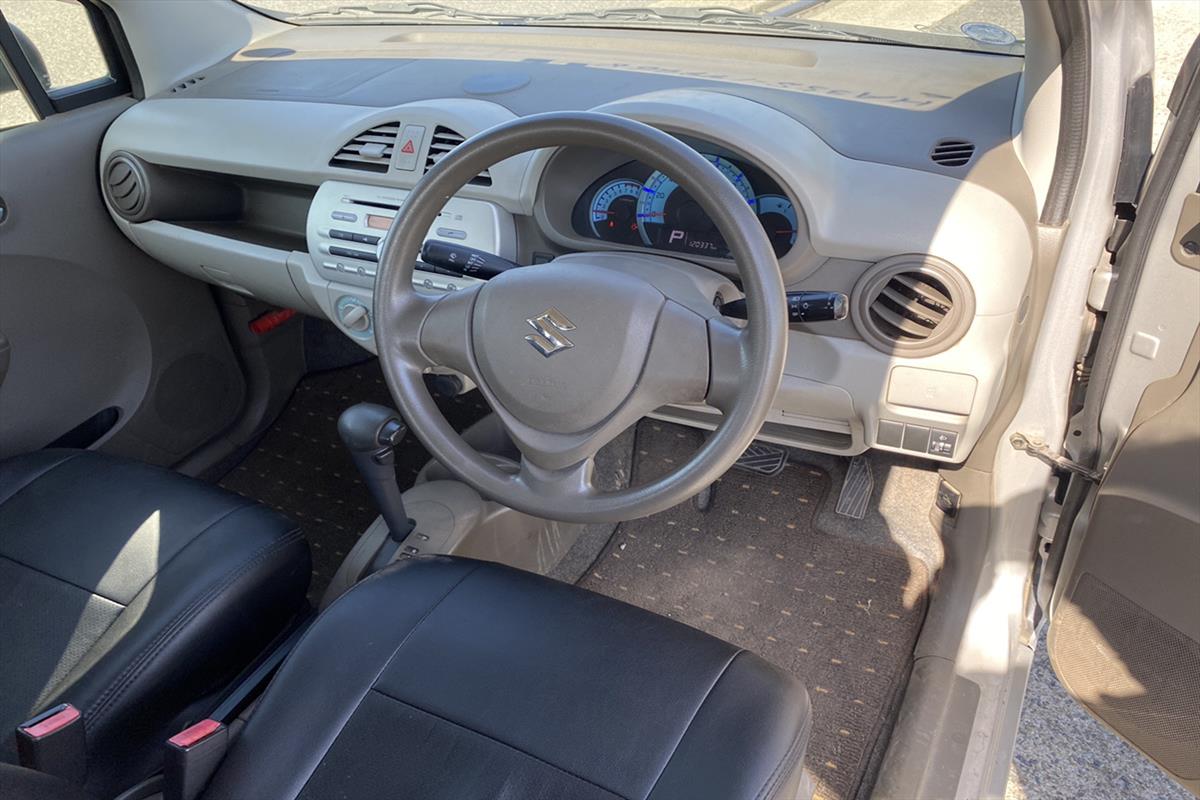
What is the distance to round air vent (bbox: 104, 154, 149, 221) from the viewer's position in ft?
6.50

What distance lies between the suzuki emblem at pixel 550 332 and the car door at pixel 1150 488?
81 centimetres

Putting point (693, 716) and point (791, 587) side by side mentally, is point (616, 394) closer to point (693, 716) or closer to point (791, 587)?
point (693, 716)

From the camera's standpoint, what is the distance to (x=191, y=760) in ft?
3.51

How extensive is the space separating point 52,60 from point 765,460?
1.78 meters

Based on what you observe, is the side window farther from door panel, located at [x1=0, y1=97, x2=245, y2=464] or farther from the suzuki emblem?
the suzuki emblem

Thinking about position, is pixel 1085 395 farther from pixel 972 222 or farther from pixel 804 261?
pixel 804 261

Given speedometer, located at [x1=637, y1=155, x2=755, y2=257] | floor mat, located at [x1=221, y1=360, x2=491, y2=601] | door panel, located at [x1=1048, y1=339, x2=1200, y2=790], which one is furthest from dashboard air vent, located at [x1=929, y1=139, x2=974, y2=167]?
floor mat, located at [x1=221, y1=360, x2=491, y2=601]

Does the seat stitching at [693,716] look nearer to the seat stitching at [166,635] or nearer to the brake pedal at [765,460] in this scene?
the seat stitching at [166,635]

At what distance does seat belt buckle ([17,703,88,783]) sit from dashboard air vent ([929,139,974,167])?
4.37ft

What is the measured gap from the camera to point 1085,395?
1.52 m

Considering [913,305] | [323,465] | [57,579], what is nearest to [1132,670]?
[913,305]

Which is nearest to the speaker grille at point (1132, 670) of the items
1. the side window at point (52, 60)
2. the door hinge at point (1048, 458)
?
the door hinge at point (1048, 458)

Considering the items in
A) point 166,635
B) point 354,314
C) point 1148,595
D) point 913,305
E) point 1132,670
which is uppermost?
point 913,305

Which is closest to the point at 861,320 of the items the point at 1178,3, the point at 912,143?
the point at 912,143
